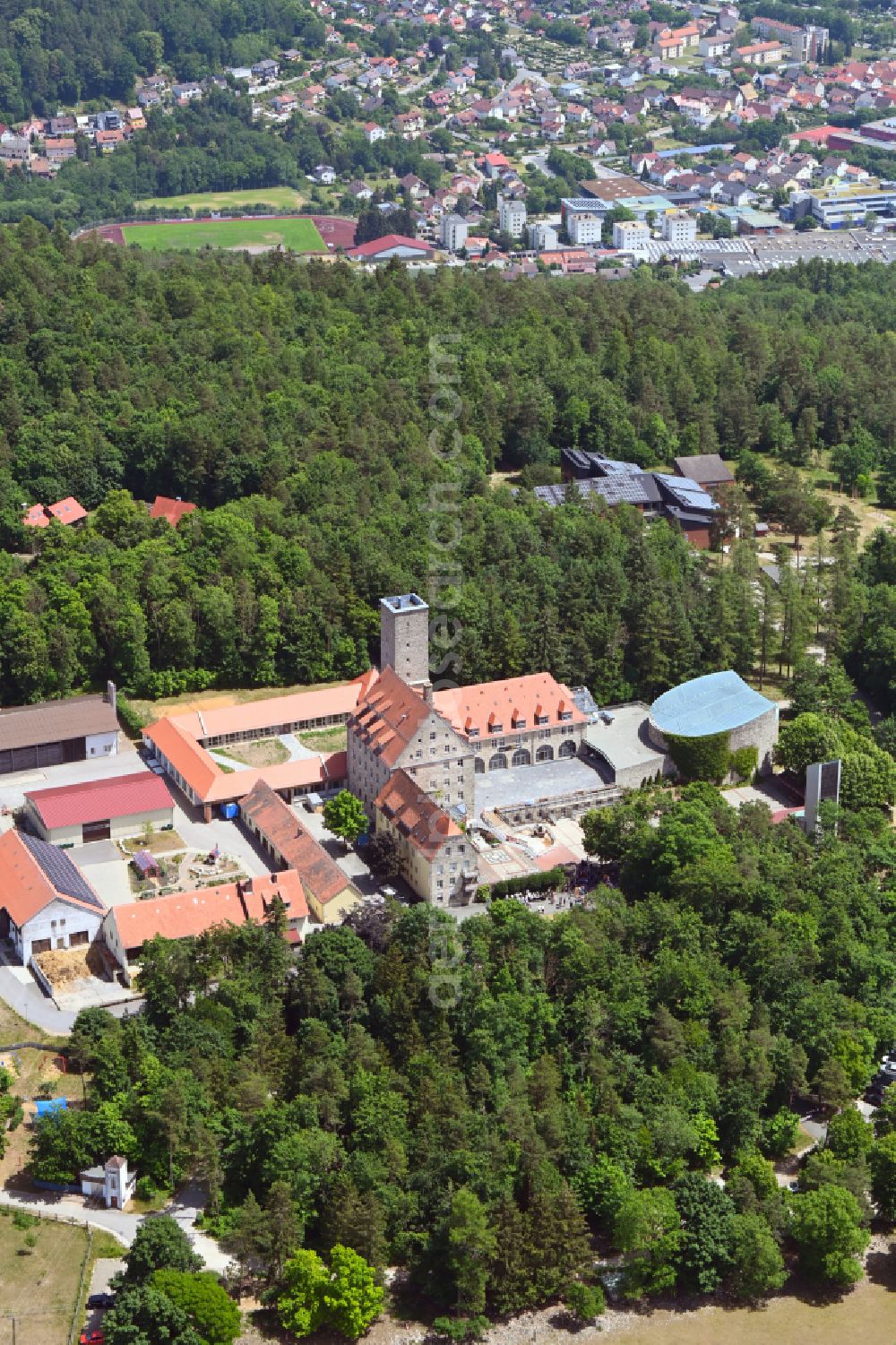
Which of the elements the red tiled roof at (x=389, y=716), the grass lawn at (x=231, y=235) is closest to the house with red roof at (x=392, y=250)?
the grass lawn at (x=231, y=235)

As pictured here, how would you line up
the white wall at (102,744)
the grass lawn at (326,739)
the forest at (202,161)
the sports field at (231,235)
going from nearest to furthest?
the white wall at (102,744), the grass lawn at (326,739), the sports field at (231,235), the forest at (202,161)

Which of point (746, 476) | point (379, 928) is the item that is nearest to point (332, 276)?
point (746, 476)

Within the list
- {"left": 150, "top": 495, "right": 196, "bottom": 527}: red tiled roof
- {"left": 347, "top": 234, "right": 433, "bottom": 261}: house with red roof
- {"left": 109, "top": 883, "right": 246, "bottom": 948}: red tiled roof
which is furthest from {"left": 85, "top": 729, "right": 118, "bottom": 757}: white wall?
{"left": 347, "top": 234, "right": 433, "bottom": 261}: house with red roof

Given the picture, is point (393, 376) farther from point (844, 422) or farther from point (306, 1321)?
point (306, 1321)

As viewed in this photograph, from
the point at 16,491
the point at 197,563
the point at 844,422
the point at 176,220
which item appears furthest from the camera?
the point at 176,220

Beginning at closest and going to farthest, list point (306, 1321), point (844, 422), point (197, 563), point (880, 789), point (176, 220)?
point (306, 1321), point (880, 789), point (197, 563), point (844, 422), point (176, 220)

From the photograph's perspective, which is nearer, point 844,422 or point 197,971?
point 197,971

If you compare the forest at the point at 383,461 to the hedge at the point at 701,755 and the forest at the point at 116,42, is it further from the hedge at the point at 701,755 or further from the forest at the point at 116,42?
the forest at the point at 116,42
